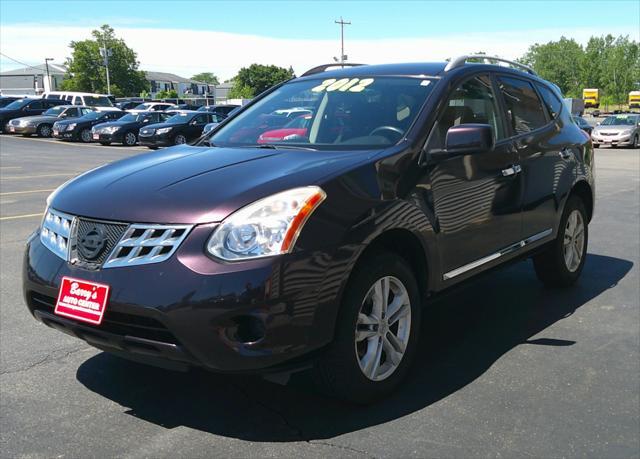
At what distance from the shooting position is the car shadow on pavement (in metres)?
3.20

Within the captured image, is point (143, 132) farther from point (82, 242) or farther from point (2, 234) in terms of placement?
point (82, 242)

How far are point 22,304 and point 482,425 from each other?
3.63 metres

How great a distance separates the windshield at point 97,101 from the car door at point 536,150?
35.3 meters

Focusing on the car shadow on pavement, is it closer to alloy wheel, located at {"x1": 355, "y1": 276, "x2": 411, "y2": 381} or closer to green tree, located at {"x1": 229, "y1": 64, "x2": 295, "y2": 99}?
alloy wheel, located at {"x1": 355, "y1": 276, "x2": 411, "y2": 381}

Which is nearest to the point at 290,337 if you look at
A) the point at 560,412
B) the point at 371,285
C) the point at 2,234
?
the point at 371,285

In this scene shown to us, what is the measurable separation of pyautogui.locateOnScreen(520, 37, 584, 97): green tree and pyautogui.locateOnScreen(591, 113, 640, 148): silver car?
100m

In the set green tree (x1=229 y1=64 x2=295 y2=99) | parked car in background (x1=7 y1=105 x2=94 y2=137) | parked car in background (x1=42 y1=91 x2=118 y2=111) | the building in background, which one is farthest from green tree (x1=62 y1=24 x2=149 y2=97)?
parked car in background (x1=7 y1=105 x2=94 y2=137)

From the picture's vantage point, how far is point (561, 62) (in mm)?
139250

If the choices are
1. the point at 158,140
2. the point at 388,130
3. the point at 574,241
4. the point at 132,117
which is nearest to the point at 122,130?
the point at 132,117

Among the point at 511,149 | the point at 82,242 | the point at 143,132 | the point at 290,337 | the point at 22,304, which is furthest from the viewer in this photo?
the point at 143,132

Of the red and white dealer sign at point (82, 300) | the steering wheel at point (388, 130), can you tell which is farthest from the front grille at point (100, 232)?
the steering wheel at point (388, 130)

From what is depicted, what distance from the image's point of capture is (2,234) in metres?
7.68

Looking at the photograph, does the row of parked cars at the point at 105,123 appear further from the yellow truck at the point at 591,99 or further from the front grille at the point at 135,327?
the yellow truck at the point at 591,99

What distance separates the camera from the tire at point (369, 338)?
3.10 metres
